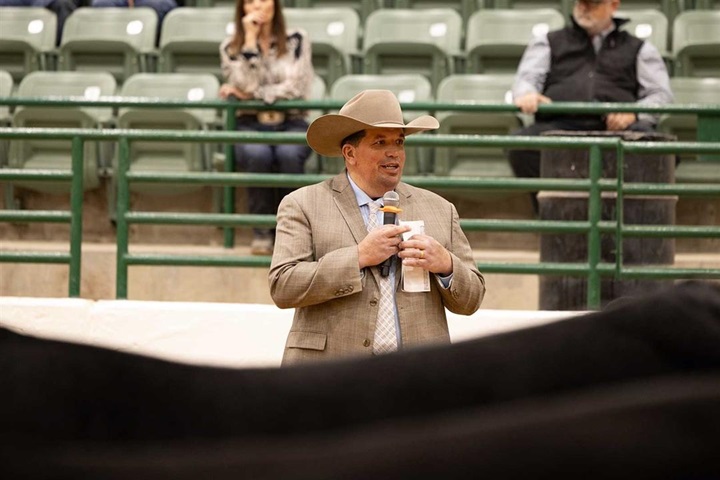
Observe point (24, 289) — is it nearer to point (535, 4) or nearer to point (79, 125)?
point (79, 125)

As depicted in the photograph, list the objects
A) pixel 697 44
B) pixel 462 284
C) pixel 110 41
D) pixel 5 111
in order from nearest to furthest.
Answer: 1. pixel 462 284
2. pixel 697 44
3. pixel 5 111
4. pixel 110 41

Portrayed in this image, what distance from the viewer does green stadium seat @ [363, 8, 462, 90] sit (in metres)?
7.45

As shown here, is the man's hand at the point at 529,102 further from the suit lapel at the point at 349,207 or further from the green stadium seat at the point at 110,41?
the green stadium seat at the point at 110,41

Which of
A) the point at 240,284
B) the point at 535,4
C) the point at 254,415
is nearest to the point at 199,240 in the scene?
the point at 240,284

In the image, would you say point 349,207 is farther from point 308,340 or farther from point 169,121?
point 169,121

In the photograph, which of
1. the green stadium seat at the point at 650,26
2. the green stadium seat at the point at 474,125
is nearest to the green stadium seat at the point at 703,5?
the green stadium seat at the point at 650,26

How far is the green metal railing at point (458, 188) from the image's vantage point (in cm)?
536

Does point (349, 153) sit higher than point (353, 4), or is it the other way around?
point (353, 4)

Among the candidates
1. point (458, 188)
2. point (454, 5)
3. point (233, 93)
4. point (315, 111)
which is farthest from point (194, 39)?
point (458, 188)

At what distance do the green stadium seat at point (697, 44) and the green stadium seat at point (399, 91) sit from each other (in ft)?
5.53

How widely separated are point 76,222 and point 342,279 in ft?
8.38

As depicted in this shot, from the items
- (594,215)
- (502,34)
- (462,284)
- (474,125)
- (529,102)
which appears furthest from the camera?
(502,34)

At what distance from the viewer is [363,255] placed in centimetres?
348

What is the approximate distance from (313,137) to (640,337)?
10.8ft
